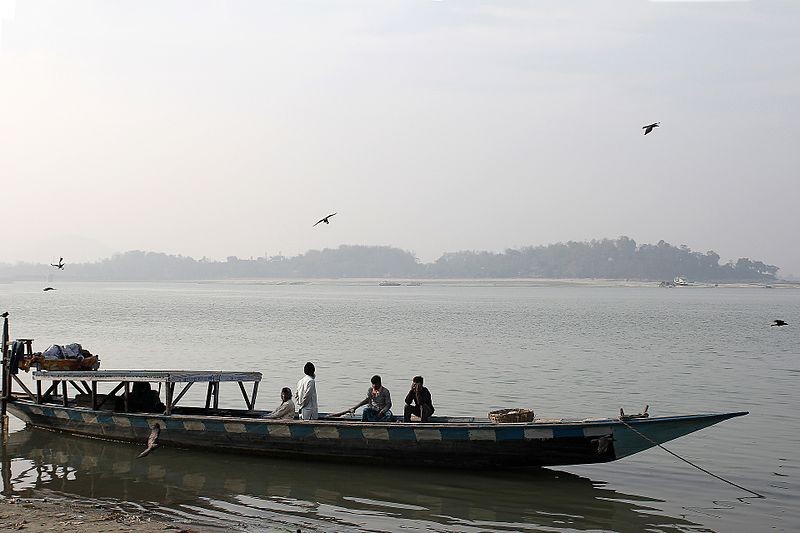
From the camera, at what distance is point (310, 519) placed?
13211mm

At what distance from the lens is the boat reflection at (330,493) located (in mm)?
13195

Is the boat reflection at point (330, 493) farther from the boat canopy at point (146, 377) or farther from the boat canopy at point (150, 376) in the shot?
the boat canopy at point (150, 376)

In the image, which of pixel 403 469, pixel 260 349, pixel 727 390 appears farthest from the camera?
pixel 260 349

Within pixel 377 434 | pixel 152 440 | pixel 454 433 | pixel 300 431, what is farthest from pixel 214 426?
pixel 454 433

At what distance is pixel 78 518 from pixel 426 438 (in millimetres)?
6042

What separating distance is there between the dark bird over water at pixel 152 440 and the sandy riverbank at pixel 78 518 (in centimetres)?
281

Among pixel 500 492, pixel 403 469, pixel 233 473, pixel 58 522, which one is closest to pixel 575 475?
pixel 500 492

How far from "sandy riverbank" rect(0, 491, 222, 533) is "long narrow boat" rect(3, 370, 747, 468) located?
3.62 m

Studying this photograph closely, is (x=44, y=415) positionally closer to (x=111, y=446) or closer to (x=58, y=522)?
(x=111, y=446)

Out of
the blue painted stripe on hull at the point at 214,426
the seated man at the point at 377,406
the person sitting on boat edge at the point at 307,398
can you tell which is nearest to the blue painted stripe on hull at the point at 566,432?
the seated man at the point at 377,406

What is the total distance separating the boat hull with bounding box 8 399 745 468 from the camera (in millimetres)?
14656

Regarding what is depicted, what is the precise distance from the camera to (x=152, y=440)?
17.0 metres

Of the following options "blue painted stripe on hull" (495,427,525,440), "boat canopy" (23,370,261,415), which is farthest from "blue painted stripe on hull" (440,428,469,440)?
"boat canopy" (23,370,261,415)

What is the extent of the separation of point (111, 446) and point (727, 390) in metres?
19.9
